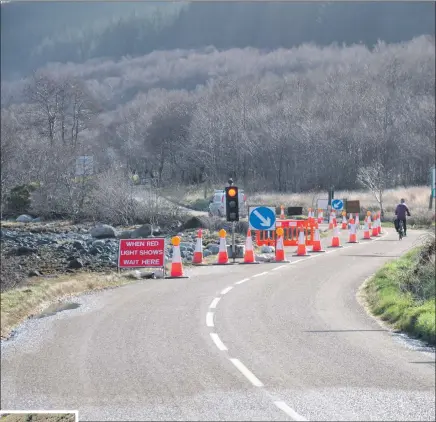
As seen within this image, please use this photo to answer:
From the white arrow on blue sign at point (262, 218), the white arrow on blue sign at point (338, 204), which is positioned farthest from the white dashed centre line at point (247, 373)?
the white arrow on blue sign at point (338, 204)

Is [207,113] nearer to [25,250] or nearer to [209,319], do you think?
[209,319]

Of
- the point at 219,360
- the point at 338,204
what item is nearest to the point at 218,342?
the point at 219,360

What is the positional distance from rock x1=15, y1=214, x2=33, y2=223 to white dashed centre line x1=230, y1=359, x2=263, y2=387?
2370 cm

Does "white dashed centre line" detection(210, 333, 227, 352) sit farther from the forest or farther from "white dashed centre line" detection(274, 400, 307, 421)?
the forest

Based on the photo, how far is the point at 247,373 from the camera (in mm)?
7598

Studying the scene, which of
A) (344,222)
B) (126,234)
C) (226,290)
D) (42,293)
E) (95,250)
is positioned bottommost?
(226,290)

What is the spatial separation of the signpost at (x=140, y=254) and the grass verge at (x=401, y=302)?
4758mm

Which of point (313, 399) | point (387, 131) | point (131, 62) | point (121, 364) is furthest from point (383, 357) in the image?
point (387, 131)

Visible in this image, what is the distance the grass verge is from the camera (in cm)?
983

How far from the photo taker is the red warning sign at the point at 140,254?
1680 cm

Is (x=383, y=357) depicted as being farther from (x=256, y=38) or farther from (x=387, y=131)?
(x=387, y=131)

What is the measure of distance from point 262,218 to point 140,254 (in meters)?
5.80

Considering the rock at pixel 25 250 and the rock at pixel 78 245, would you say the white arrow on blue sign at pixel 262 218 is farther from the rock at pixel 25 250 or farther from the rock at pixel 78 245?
the rock at pixel 25 250

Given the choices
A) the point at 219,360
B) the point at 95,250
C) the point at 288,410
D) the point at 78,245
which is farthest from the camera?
the point at 78,245
